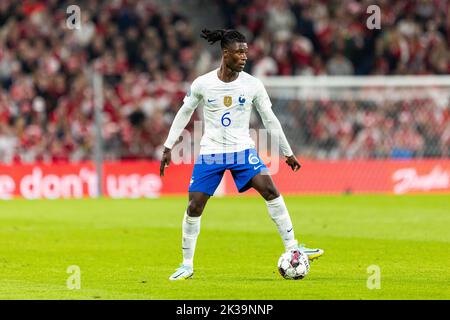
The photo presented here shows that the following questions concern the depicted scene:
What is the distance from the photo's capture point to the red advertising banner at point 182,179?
2744 cm

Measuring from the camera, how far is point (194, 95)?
41.3 feet

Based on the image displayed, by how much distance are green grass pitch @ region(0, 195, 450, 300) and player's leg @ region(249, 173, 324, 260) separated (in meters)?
0.38

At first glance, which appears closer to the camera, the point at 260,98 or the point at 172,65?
the point at 260,98

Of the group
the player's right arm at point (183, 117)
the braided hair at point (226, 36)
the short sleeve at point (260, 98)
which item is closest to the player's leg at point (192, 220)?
the player's right arm at point (183, 117)

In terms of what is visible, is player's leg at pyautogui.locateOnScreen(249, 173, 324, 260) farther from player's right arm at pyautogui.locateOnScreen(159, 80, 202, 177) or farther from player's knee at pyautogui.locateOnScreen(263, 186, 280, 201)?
player's right arm at pyautogui.locateOnScreen(159, 80, 202, 177)

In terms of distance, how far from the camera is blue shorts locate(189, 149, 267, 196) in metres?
12.5

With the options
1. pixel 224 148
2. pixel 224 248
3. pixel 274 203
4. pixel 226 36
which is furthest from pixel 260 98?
pixel 224 248

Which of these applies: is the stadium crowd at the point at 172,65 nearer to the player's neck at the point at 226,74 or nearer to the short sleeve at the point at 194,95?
the short sleeve at the point at 194,95

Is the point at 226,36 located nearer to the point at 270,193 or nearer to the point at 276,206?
the point at 270,193

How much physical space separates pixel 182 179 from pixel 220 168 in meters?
15.6

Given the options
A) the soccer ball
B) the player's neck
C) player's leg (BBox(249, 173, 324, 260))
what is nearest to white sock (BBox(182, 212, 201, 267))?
player's leg (BBox(249, 173, 324, 260))

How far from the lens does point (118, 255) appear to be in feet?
50.0

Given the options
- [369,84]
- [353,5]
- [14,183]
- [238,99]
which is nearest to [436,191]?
[369,84]
